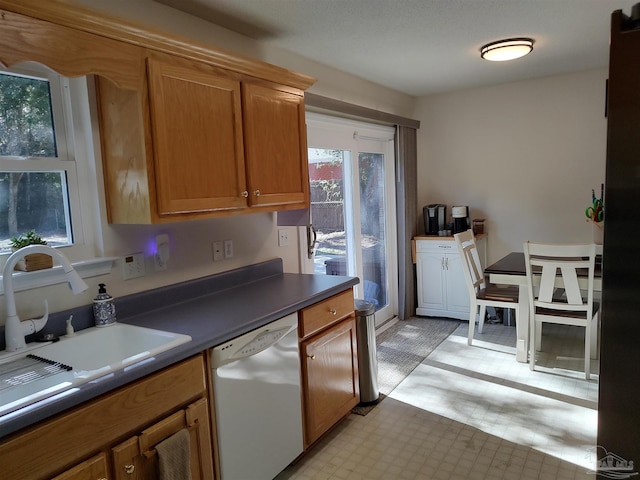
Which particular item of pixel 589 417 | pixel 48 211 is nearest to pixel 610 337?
pixel 48 211

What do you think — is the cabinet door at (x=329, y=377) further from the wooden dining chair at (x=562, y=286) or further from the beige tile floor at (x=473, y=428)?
the wooden dining chair at (x=562, y=286)

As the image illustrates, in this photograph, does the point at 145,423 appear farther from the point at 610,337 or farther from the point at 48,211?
the point at 610,337

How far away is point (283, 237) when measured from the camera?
2.96 m

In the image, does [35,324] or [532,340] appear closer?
[35,324]

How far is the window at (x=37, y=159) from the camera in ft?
5.64

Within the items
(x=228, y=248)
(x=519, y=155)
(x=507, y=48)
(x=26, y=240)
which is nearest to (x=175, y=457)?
(x=26, y=240)

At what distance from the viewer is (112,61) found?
1655 mm

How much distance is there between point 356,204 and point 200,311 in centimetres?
208

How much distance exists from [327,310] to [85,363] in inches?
45.6

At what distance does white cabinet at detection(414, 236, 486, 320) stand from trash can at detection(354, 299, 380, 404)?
71.6 inches

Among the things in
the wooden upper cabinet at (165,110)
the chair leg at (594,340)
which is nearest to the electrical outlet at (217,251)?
the wooden upper cabinet at (165,110)

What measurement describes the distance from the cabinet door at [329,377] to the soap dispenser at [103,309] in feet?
2.87

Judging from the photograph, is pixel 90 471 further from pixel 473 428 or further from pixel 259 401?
pixel 473 428

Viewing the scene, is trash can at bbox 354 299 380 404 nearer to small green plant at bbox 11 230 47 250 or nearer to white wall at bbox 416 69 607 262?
small green plant at bbox 11 230 47 250
